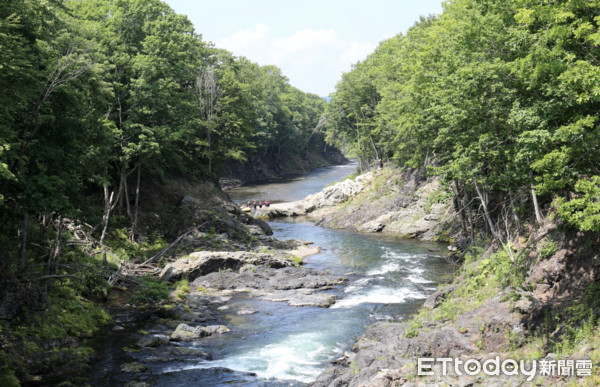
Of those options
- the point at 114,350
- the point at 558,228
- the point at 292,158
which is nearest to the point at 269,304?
the point at 114,350

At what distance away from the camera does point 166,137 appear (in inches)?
1320

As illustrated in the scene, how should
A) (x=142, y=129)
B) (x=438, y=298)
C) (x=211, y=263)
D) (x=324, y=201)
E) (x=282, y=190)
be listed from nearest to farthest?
(x=438, y=298)
(x=211, y=263)
(x=142, y=129)
(x=324, y=201)
(x=282, y=190)

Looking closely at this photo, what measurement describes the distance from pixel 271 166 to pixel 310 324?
85758 millimetres

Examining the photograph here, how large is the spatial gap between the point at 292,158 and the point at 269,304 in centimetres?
9262

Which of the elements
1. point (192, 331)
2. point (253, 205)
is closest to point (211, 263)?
point (192, 331)

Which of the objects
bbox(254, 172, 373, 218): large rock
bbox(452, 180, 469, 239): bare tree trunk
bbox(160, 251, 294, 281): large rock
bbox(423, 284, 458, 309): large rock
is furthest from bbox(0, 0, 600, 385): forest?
bbox(254, 172, 373, 218): large rock

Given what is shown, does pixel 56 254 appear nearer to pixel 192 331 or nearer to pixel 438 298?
pixel 192 331

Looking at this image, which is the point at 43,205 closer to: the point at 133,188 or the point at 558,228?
the point at 558,228

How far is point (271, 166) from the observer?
106 meters

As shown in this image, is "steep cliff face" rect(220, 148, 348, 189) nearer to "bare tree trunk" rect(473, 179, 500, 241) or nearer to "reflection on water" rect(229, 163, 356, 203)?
"reflection on water" rect(229, 163, 356, 203)

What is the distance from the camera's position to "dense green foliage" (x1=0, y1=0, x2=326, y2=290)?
16516mm

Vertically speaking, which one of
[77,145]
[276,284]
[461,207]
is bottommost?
[276,284]

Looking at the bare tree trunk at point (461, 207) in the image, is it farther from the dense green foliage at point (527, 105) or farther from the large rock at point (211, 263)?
the large rock at point (211, 263)

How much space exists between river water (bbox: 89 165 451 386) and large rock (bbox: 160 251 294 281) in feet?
11.6
